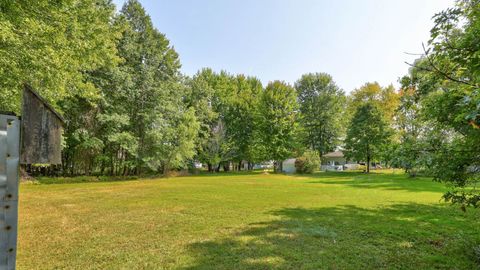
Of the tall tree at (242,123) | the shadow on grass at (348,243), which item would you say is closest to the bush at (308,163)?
the tall tree at (242,123)

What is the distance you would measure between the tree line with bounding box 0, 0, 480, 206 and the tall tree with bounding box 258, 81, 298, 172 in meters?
0.16

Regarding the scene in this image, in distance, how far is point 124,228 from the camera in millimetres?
6840

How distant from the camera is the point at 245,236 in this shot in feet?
20.2

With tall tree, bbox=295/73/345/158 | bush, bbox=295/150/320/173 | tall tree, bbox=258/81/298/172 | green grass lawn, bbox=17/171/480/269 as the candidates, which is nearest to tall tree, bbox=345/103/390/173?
bush, bbox=295/150/320/173

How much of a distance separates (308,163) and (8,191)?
111ft

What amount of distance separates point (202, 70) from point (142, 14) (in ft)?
56.8

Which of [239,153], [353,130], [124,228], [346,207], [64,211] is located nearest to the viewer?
[124,228]

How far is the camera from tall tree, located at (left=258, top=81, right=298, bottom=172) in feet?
116

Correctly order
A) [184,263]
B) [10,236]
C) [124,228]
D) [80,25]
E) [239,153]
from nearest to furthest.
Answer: [10,236], [184,263], [124,228], [80,25], [239,153]

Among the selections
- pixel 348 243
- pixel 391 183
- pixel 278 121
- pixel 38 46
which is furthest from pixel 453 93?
pixel 278 121

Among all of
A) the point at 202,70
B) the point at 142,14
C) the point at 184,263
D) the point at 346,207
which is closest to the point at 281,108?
the point at 202,70

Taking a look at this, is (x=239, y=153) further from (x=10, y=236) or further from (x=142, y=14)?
(x=10, y=236)

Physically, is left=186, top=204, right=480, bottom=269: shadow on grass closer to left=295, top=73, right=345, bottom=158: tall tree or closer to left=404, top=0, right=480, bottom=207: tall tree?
left=404, top=0, right=480, bottom=207: tall tree

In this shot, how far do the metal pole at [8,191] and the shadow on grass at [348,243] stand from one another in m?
3.28
